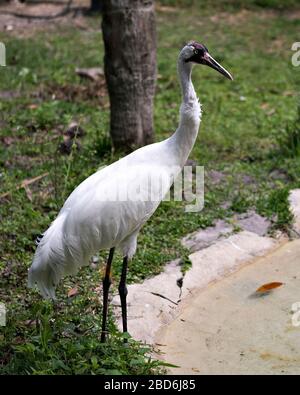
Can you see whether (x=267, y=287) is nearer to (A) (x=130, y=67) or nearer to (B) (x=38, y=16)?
(A) (x=130, y=67)

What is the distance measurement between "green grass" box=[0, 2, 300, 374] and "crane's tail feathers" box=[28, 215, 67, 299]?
0.64ft

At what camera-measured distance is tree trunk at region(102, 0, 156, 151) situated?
6.53 metres

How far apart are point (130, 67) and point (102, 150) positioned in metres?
0.79

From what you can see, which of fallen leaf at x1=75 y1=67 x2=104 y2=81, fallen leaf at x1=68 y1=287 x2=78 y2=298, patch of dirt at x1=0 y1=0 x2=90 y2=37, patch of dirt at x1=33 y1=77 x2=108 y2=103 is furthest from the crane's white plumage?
patch of dirt at x1=0 y1=0 x2=90 y2=37

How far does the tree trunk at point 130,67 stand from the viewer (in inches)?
257

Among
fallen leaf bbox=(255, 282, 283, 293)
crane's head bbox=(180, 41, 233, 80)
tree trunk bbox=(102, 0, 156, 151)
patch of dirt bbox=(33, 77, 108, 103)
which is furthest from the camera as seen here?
patch of dirt bbox=(33, 77, 108, 103)

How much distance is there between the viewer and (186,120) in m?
4.50

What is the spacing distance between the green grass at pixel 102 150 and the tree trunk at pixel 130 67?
0.85 ft

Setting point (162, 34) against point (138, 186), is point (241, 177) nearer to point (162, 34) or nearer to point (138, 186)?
point (138, 186)

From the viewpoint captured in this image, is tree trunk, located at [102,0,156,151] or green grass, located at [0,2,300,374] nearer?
green grass, located at [0,2,300,374]

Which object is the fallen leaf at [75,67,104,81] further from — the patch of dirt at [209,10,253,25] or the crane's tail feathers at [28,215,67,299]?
the crane's tail feathers at [28,215,67,299]

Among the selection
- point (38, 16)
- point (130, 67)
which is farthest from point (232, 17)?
point (130, 67)

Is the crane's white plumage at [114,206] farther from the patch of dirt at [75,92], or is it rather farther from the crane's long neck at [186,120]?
the patch of dirt at [75,92]

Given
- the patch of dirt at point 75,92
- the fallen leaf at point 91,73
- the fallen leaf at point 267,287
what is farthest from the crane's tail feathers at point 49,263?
the fallen leaf at point 91,73
